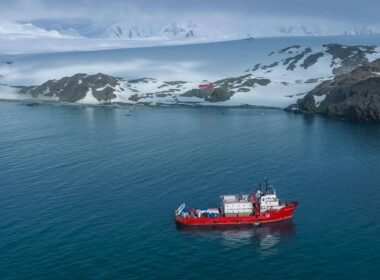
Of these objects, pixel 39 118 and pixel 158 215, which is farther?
pixel 39 118

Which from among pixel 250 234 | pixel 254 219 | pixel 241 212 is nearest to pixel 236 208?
pixel 241 212

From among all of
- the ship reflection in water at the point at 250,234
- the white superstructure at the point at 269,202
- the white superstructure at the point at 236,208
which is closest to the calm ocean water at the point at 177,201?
the ship reflection in water at the point at 250,234

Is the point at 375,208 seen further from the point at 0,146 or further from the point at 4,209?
the point at 0,146

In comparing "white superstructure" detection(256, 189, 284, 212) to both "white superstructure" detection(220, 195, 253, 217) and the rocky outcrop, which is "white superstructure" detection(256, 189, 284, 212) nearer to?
"white superstructure" detection(220, 195, 253, 217)

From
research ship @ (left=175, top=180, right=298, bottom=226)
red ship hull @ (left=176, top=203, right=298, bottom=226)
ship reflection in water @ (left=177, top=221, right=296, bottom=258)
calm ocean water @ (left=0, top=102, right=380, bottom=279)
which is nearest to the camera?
calm ocean water @ (left=0, top=102, right=380, bottom=279)

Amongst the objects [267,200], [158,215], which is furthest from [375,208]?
[158,215]

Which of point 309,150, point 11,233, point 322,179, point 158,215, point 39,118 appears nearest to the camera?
point 11,233

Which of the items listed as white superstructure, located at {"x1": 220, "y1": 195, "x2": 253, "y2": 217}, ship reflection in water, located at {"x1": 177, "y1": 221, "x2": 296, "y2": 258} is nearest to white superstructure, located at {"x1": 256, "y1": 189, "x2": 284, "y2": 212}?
white superstructure, located at {"x1": 220, "y1": 195, "x2": 253, "y2": 217}
